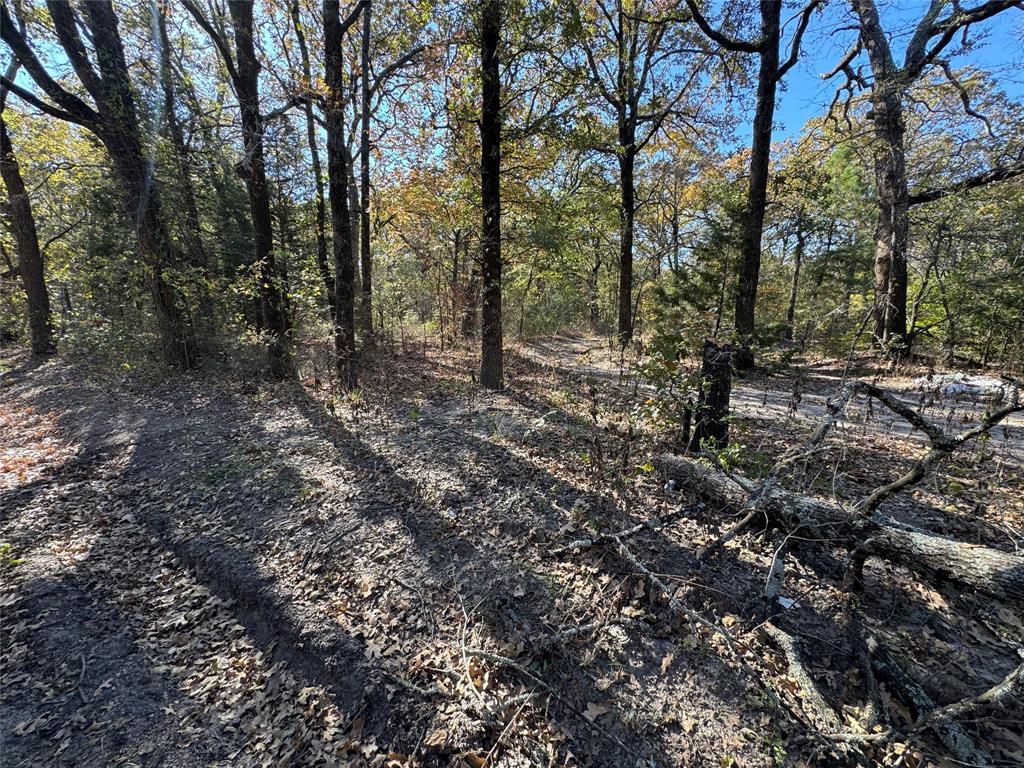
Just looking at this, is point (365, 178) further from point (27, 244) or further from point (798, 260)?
point (798, 260)

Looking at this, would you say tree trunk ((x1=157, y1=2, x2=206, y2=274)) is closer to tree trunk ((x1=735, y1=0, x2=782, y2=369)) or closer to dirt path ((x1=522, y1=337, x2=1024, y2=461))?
dirt path ((x1=522, y1=337, x2=1024, y2=461))

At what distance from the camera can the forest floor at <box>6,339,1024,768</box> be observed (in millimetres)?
2305

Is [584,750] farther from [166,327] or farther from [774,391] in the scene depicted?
[166,327]

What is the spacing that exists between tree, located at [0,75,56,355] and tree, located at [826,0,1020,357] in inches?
822

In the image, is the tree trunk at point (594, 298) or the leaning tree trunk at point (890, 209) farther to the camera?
the tree trunk at point (594, 298)

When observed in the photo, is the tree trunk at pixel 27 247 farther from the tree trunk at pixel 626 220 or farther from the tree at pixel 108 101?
the tree trunk at pixel 626 220

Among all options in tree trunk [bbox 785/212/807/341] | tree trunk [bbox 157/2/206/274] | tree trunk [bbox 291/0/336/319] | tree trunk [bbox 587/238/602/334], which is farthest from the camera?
tree trunk [bbox 587/238/602/334]

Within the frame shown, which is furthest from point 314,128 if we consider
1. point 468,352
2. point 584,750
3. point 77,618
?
point 584,750

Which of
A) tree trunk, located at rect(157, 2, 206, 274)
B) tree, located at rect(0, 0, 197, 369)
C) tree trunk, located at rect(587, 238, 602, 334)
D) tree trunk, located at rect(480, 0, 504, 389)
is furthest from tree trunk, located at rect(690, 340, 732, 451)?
tree trunk, located at rect(587, 238, 602, 334)

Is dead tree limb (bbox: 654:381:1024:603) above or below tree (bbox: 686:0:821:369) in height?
below

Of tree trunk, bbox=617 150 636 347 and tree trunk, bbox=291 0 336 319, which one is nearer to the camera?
tree trunk, bbox=291 0 336 319

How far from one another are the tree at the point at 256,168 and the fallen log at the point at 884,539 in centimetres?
880

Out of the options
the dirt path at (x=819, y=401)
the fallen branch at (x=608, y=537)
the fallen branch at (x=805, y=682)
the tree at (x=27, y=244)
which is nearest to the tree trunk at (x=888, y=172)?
the dirt path at (x=819, y=401)

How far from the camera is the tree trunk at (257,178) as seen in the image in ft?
25.2
